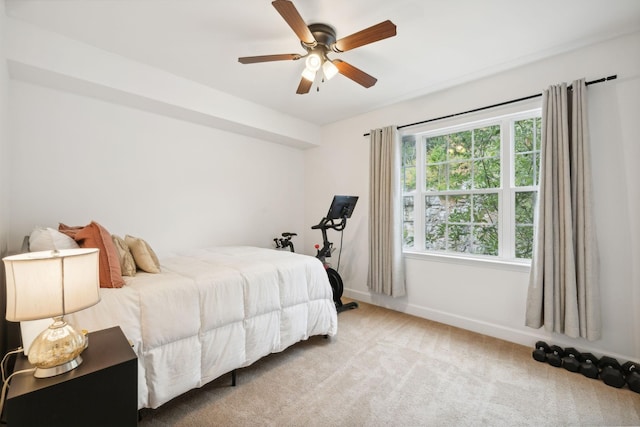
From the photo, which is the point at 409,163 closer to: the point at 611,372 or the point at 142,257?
the point at 611,372

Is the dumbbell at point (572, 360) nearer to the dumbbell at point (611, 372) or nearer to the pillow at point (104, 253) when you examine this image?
the dumbbell at point (611, 372)

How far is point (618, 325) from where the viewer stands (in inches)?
87.1

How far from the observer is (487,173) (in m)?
2.99

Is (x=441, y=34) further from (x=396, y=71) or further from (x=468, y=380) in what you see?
(x=468, y=380)

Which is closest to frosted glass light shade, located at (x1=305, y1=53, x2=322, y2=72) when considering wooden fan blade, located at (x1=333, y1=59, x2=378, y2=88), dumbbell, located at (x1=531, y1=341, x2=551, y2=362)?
wooden fan blade, located at (x1=333, y1=59, x2=378, y2=88)

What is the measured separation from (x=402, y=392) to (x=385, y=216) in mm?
1968

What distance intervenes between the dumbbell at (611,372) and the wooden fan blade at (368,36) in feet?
9.17

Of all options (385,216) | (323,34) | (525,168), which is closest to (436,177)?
(385,216)

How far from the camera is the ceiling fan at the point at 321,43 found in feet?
5.65

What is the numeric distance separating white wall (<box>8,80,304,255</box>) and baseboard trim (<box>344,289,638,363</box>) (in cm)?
200

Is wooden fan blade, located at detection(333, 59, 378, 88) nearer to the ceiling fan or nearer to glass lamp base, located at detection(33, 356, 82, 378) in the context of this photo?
the ceiling fan

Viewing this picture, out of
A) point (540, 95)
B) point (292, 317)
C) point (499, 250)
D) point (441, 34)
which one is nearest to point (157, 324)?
point (292, 317)

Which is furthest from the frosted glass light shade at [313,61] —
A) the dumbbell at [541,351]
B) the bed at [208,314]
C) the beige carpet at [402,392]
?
the dumbbell at [541,351]

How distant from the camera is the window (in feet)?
9.07
